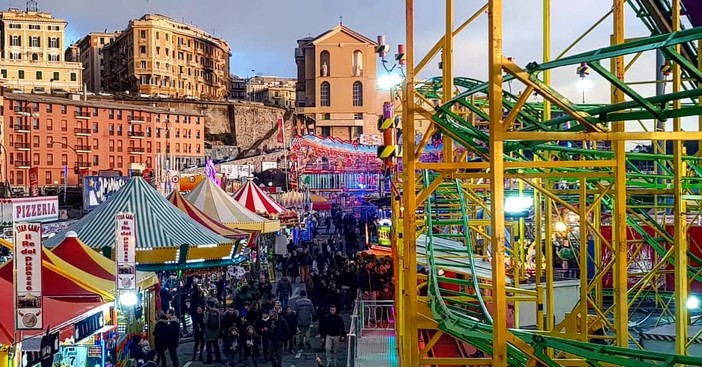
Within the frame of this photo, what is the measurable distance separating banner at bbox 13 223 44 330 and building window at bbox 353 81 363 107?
85052 mm

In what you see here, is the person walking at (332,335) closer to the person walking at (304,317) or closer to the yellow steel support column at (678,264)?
the person walking at (304,317)

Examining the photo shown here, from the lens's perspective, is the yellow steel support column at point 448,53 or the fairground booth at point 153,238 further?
the fairground booth at point 153,238

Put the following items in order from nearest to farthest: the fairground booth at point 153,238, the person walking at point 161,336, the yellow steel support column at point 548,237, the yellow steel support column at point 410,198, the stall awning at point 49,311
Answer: the yellow steel support column at point 410,198 → the stall awning at point 49,311 → the yellow steel support column at point 548,237 → the person walking at point 161,336 → the fairground booth at point 153,238

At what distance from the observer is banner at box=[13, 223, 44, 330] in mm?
9289

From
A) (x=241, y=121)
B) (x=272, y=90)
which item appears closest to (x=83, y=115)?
(x=241, y=121)

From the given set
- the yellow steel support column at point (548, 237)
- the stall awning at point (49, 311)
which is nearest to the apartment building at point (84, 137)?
the stall awning at point (49, 311)

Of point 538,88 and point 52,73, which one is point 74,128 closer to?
point 52,73

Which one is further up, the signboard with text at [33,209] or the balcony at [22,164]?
the balcony at [22,164]

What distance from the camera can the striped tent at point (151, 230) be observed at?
55.1 ft

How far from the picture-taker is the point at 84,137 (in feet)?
234

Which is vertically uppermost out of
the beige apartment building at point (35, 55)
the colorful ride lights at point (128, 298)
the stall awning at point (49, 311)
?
the beige apartment building at point (35, 55)

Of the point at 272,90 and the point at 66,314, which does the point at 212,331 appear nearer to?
the point at 66,314

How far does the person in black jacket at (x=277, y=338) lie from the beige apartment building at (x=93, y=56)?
334ft

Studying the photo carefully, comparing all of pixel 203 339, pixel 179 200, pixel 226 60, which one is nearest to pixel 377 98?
pixel 226 60
